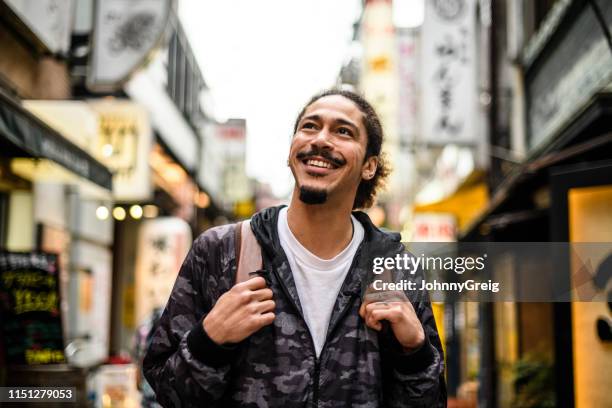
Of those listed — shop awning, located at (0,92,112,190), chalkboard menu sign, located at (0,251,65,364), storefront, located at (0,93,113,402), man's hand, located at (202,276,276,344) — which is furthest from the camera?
chalkboard menu sign, located at (0,251,65,364)

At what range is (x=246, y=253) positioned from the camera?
101 inches

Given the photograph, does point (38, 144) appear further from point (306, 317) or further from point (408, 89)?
point (408, 89)

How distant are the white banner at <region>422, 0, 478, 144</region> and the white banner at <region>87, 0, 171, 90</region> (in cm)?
513

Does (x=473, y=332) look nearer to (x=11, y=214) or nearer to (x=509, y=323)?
(x=509, y=323)

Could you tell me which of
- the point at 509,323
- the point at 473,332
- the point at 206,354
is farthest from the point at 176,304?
the point at 473,332

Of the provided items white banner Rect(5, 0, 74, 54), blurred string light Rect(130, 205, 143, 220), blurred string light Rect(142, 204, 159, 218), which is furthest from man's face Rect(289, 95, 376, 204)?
blurred string light Rect(142, 204, 159, 218)

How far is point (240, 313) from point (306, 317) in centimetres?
29

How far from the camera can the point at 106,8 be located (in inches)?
391

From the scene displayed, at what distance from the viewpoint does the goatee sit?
255 centimetres

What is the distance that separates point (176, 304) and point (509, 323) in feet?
34.2

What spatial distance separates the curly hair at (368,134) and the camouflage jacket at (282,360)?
0.57 m

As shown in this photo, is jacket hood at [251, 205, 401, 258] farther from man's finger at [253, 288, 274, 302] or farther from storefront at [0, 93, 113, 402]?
storefront at [0, 93, 113, 402]

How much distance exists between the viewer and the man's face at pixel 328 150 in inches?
101

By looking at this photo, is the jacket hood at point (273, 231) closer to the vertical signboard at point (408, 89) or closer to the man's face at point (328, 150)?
the man's face at point (328, 150)
